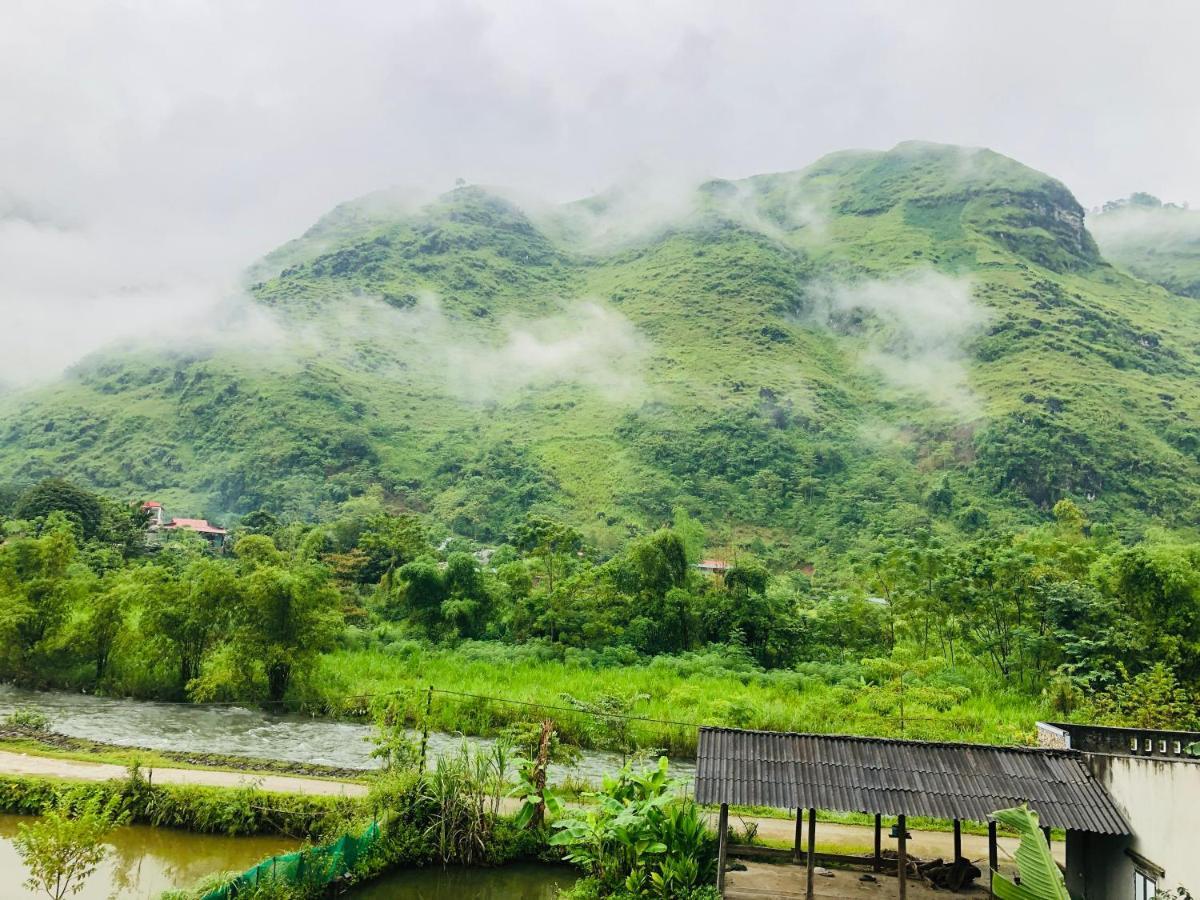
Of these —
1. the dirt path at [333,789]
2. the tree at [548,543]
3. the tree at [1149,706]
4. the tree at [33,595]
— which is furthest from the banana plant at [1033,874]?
the tree at [548,543]

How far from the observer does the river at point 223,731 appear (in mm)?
20094

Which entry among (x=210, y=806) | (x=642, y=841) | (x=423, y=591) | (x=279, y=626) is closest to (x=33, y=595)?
(x=279, y=626)

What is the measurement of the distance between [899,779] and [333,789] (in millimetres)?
11274

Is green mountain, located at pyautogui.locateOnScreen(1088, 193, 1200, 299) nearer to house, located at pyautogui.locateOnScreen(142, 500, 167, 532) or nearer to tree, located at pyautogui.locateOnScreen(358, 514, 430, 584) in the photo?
tree, located at pyautogui.locateOnScreen(358, 514, 430, 584)

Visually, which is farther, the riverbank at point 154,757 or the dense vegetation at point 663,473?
the dense vegetation at point 663,473

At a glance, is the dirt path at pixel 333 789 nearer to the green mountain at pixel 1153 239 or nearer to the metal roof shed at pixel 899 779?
the metal roof shed at pixel 899 779

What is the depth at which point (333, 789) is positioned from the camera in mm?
16078

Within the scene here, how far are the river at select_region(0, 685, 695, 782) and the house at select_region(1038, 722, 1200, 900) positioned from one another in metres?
9.63

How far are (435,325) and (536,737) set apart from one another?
112640 mm

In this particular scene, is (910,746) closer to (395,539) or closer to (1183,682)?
(1183,682)

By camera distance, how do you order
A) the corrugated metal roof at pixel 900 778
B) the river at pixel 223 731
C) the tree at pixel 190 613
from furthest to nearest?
the tree at pixel 190 613 → the river at pixel 223 731 → the corrugated metal roof at pixel 900 778

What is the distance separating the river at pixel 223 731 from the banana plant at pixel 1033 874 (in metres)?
14.1

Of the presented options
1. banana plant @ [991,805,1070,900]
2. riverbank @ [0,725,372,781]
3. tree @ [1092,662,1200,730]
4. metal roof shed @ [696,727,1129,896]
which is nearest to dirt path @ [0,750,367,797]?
riverbank @ [0,725,372,781]

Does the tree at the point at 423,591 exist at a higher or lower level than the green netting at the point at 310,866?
higher
